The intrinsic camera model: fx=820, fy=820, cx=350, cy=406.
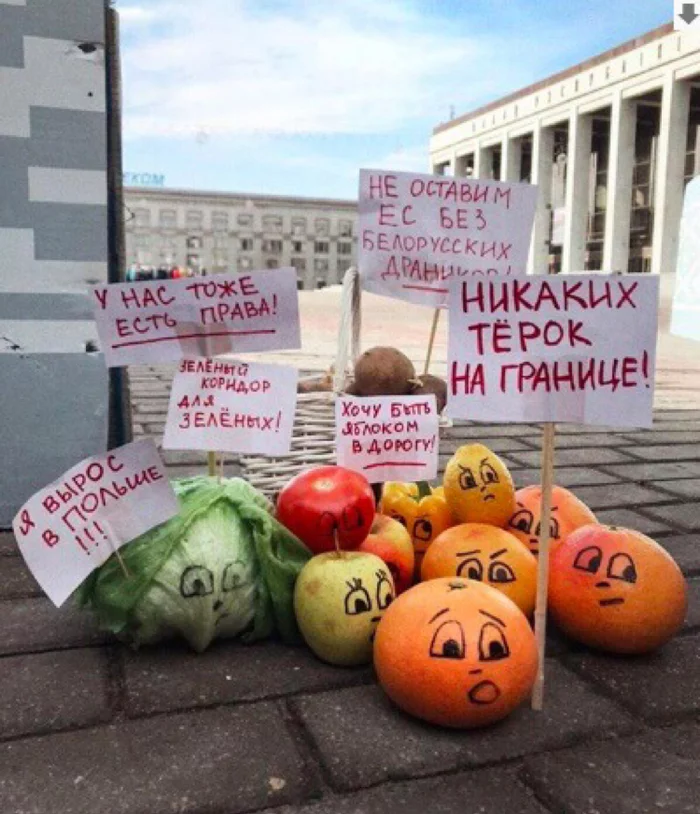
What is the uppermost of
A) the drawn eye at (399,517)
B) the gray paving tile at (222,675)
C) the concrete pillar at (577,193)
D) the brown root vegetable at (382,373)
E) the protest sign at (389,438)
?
the concrete pillar at (577,193)

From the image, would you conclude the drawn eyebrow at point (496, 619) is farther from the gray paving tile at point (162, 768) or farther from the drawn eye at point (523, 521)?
the drawn eye at point (523, 521)

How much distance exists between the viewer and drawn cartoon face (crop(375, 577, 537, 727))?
1.55 m

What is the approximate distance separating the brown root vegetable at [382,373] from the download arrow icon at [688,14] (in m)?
28.2

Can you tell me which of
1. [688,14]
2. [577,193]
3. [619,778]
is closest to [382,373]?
[619,778]

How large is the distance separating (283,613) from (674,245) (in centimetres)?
3204

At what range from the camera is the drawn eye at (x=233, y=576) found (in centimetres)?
186

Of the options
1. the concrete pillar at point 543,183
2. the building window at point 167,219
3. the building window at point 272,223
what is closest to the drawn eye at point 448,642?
the concrete pillar at point 543,183

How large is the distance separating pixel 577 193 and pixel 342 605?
37690 mm

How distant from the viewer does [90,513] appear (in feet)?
6.04

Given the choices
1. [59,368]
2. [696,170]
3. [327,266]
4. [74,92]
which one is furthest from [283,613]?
[327,266]

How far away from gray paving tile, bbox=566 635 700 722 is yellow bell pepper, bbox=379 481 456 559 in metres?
0.55

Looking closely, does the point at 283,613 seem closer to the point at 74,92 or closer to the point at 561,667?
the point at 561,667

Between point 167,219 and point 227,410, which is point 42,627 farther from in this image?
point 167,219

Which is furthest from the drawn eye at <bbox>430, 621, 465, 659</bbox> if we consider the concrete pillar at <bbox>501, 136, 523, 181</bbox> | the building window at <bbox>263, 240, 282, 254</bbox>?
the building window at <bbox>263, 240, 282, 254</bbox>
